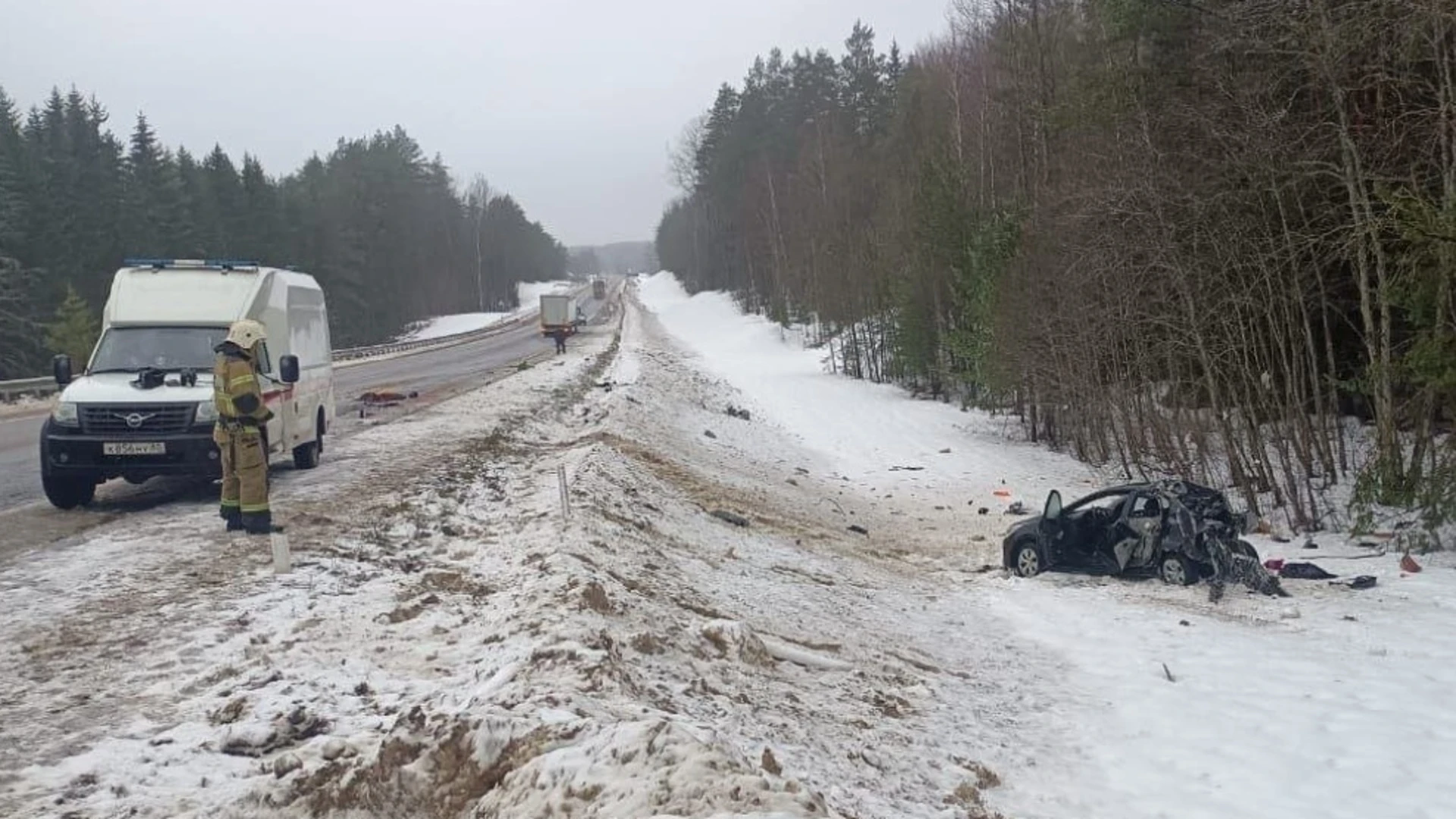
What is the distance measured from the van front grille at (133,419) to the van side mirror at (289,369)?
1.19 m

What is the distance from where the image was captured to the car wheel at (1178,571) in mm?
11398

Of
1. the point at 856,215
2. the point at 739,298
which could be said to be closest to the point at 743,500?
the point at 856,215

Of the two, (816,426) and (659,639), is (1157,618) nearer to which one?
(659,639)

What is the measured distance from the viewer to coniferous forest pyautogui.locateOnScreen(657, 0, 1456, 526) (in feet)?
42.7

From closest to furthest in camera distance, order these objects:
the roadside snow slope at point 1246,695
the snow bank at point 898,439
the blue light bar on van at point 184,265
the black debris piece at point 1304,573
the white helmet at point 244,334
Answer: the roadside snow slope at point 1246,695, the white helmet at point 244,334, the black debris piece at point 1304,573, the blue light bar on van at point 184,265, the snow bank at point 898,439

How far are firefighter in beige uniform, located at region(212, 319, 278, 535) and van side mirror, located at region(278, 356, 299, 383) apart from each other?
7.48 feet

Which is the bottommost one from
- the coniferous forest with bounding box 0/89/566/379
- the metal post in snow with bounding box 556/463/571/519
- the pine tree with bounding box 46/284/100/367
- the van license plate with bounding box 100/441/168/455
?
the metal post in snow with bounding box 556/463/571/519

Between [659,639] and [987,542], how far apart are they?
979cm

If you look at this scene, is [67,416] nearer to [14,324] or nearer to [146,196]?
[14,324]

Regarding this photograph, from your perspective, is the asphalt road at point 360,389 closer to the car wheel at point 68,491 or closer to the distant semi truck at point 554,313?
the car wheel at point 68,491

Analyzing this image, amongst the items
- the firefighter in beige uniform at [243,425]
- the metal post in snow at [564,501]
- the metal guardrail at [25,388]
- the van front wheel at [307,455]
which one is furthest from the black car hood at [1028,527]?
the metal guardrail at [25,388]

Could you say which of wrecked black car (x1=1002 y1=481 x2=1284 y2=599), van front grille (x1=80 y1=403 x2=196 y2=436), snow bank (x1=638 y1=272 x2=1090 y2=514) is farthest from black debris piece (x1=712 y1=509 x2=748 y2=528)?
van front grille (x1=80 y1=403 x2=196 y2=436)

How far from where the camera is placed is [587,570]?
26.1 feet

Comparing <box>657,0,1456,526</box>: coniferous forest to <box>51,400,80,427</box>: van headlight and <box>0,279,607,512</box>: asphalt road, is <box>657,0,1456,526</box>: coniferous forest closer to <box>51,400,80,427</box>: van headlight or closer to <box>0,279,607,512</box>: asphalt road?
<box>0,279,607,512</box>: asphalt road
